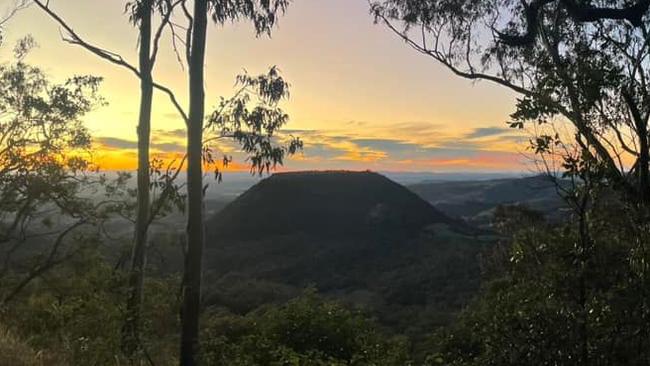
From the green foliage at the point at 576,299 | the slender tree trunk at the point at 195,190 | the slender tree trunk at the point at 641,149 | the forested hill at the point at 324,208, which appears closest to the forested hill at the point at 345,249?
the forested hill at the point at 324,208

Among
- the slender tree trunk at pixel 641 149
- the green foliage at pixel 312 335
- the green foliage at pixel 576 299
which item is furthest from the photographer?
the green foliage at pixel 312 335

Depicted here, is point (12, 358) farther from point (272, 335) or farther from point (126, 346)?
point (272, 335)

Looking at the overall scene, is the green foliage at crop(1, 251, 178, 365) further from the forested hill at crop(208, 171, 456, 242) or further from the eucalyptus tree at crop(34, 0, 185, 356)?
the forested hill at crop(208, 171, 456, 242)

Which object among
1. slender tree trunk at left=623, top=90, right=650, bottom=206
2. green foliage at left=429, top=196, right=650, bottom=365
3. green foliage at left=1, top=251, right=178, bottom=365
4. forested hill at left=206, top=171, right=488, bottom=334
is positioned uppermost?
slender tree trunk at left=623, top=90, right=650, bottom=206

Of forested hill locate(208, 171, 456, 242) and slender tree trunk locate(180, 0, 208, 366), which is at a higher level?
slender tree trunk locate(180, 0, 208, 366)

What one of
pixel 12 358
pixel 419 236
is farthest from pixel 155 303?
pixel 419 236

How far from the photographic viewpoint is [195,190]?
8.69m

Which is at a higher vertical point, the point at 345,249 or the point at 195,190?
the point at 195,190

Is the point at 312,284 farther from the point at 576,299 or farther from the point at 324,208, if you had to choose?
the point at 324,208

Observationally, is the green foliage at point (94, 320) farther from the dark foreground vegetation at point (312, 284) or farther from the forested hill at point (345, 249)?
the forested hill at point (345, 249)

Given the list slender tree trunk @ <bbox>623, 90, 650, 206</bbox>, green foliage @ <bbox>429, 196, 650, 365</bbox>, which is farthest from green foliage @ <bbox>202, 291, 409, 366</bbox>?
green foliage @ <bbox>429, 196, 650, 365</bbox>

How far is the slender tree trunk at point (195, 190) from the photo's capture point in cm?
859

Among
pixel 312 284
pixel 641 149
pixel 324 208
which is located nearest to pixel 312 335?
pixel 312 284

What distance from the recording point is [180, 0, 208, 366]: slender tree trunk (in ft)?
28.2
